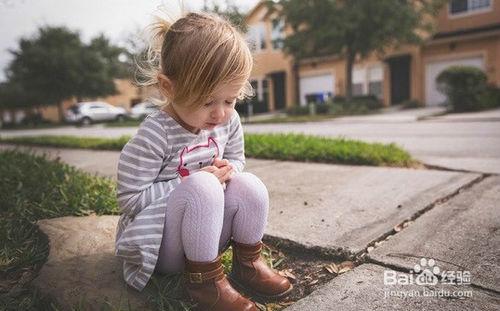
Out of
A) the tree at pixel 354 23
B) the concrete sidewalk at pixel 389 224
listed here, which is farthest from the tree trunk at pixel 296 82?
the concrete sidewalk at pixel 389 224

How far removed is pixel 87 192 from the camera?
103 inches

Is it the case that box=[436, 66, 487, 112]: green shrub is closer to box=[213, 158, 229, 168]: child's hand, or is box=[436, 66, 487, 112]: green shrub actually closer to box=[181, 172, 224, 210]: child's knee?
box=[213, 158, 229, 168]: child's hand

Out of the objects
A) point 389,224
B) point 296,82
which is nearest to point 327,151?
point 389,224

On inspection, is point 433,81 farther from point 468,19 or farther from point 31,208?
point 31,208

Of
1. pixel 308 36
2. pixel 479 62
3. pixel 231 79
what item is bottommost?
pixel 231 79

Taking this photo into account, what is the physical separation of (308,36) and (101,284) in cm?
1743

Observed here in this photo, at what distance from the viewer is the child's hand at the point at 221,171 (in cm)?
145

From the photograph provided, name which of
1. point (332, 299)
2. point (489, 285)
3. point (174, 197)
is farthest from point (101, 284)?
point (489, 285)

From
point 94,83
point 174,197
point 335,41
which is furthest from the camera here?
point 94,83

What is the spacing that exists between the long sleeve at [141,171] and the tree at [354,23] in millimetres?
15887

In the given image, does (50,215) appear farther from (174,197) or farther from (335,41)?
(335,41)

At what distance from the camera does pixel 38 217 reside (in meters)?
2.20

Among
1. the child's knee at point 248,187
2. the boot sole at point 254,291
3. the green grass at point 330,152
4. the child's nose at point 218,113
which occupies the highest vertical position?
the child's nose at point 218,113

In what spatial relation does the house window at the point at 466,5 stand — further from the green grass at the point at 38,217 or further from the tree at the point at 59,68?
the tree at the point at 59,68
